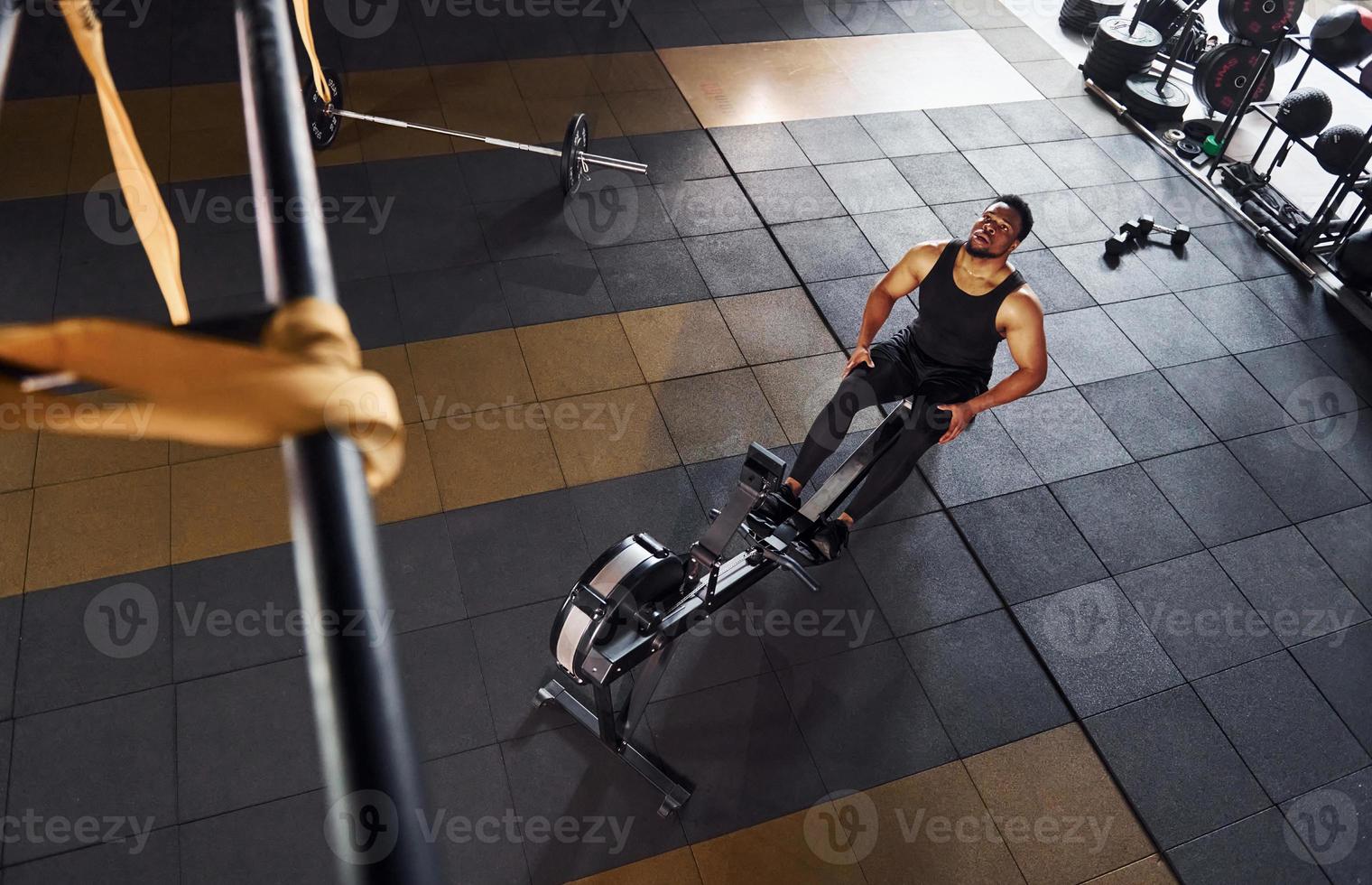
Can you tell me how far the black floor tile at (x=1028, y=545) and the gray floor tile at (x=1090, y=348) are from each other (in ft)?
3.29

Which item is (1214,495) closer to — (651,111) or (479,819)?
(479,819)

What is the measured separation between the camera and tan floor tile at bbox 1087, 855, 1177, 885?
3396 millimetres

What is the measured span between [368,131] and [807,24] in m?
3.77

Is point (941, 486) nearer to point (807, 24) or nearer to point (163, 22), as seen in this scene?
point (807, 24)

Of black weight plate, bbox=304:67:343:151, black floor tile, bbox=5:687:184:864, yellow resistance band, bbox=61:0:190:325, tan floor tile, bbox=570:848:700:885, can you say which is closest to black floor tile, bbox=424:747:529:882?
tan floor tile, bbox=570:848:700:885

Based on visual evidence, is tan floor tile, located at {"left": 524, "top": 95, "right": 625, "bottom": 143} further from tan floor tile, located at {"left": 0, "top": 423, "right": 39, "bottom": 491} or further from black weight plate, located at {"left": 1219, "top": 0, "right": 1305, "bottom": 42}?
black weight plate, located at {"left": 1219, "top": 0, "right": 1305, "bottom": 42}

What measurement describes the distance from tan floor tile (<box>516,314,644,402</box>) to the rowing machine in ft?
4.60

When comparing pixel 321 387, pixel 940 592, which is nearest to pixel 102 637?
pixel 940 592

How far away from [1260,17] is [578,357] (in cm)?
503

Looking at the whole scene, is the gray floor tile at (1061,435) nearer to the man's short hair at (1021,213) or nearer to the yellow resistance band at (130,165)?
the man's short hair at (1021,213)

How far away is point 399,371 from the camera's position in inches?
178

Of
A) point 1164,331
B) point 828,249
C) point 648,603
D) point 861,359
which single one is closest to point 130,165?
point 648,603

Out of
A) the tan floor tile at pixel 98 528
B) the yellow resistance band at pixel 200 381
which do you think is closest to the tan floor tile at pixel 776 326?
the tan floor tile at pixel 98 528

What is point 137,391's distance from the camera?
0.41 meters
